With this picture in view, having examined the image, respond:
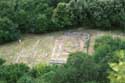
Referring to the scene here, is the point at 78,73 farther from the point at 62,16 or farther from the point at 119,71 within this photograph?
the point at 62,16

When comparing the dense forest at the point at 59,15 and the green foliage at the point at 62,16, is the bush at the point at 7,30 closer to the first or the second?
the dense forest at the point at 59,15

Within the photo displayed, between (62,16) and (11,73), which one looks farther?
(62,16)

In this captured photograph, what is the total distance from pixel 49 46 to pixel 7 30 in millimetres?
1986

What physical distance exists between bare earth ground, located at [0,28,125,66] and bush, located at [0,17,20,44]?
10.9 inches

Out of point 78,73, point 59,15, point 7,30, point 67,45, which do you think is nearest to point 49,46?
point 67,45

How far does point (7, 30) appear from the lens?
15.1 m

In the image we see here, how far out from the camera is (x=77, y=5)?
51.9 feet

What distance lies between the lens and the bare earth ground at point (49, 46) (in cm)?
1418

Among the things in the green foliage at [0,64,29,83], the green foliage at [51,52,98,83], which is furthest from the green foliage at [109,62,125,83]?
the green foliage at [0,64,29,83]

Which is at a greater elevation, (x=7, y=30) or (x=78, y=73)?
(x=78, y=73)

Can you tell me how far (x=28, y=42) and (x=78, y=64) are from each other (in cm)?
720

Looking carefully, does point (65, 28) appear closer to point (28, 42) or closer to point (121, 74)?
point (28, 42)

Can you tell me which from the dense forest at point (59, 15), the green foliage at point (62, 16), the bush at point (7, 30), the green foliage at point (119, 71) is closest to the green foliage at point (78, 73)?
the green foliage at point (119, 71)

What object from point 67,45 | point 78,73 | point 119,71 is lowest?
point 67,45
